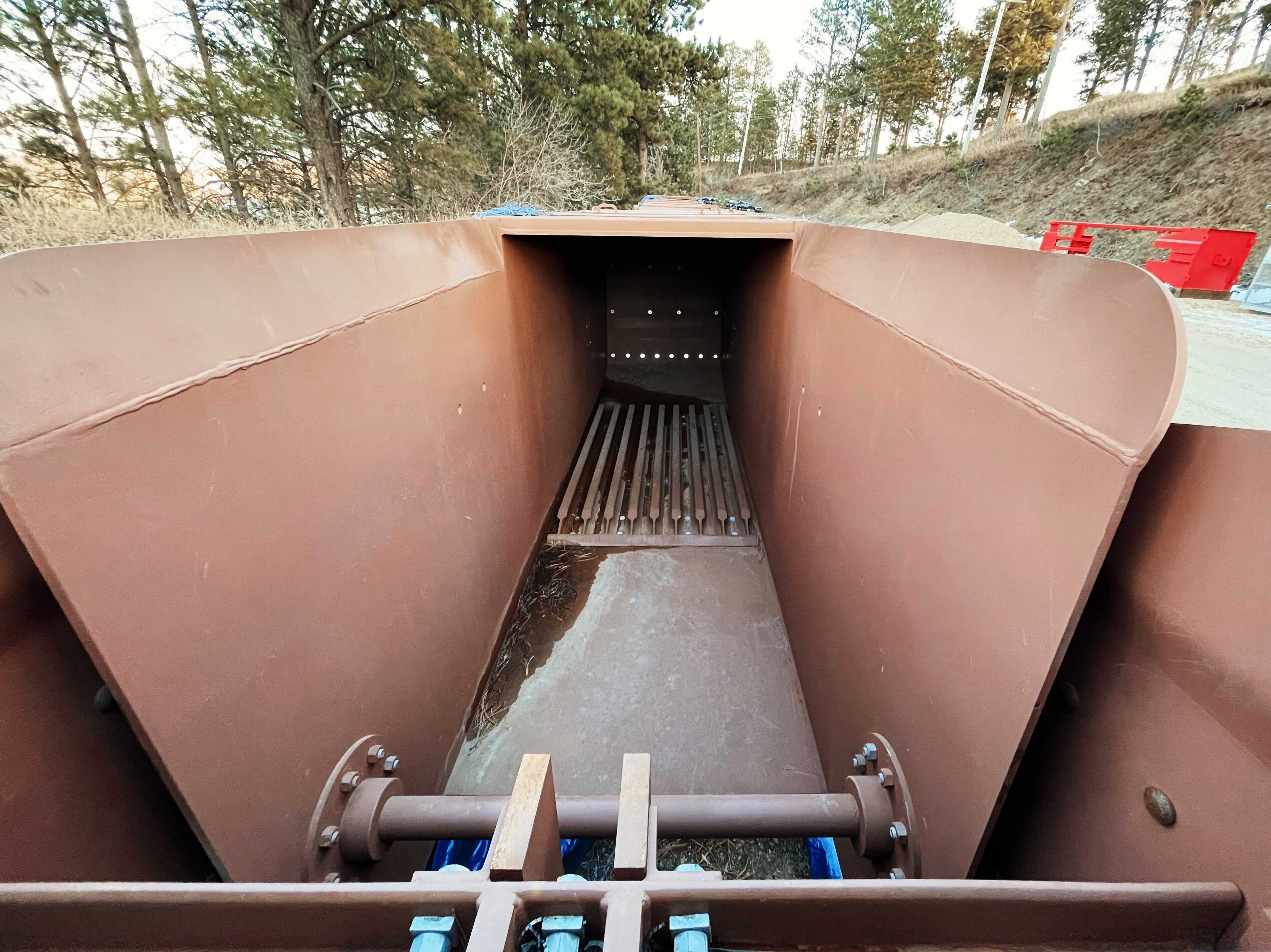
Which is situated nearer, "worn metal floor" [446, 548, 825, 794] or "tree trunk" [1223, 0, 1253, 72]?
"worn metal floor" [446, 548, 825, 794]

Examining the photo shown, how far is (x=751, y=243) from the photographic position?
4.50 meters

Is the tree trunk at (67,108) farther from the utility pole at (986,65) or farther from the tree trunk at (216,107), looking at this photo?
the utility pole at (986,65)

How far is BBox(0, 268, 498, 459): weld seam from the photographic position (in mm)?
807

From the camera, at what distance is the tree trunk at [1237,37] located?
21.9 meters

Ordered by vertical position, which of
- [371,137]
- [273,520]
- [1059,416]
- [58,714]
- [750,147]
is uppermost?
[750,147]

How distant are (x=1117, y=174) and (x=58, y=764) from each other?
70.6ft

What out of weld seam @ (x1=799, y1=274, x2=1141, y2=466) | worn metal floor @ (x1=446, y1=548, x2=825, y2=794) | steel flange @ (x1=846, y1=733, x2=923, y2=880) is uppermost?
weld seam @ (x1=799, y1=274, x2=1141, y2=466)

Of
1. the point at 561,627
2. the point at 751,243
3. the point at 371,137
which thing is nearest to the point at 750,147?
the point at 371,137

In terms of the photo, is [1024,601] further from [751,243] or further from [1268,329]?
[751,243]

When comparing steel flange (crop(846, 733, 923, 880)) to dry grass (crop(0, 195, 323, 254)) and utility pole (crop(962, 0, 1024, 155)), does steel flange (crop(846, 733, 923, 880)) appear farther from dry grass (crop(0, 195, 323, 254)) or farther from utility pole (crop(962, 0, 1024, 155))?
utility pole (crop(962, 0, 1024, 155))

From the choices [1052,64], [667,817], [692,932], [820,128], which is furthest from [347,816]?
[820,128]

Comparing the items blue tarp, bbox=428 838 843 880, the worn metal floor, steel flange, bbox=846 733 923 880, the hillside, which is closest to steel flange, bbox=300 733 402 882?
blue tarp, bbox=428 838 843 880

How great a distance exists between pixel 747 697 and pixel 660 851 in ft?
2.84

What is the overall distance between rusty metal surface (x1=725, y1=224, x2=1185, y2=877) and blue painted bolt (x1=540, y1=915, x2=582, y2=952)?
834mm
